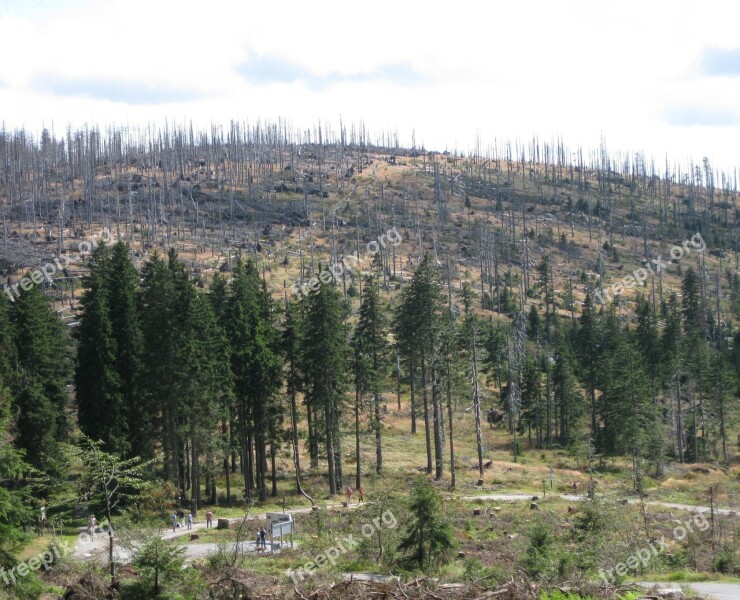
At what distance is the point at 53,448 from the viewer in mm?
36062

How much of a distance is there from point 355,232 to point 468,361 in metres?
94.4
